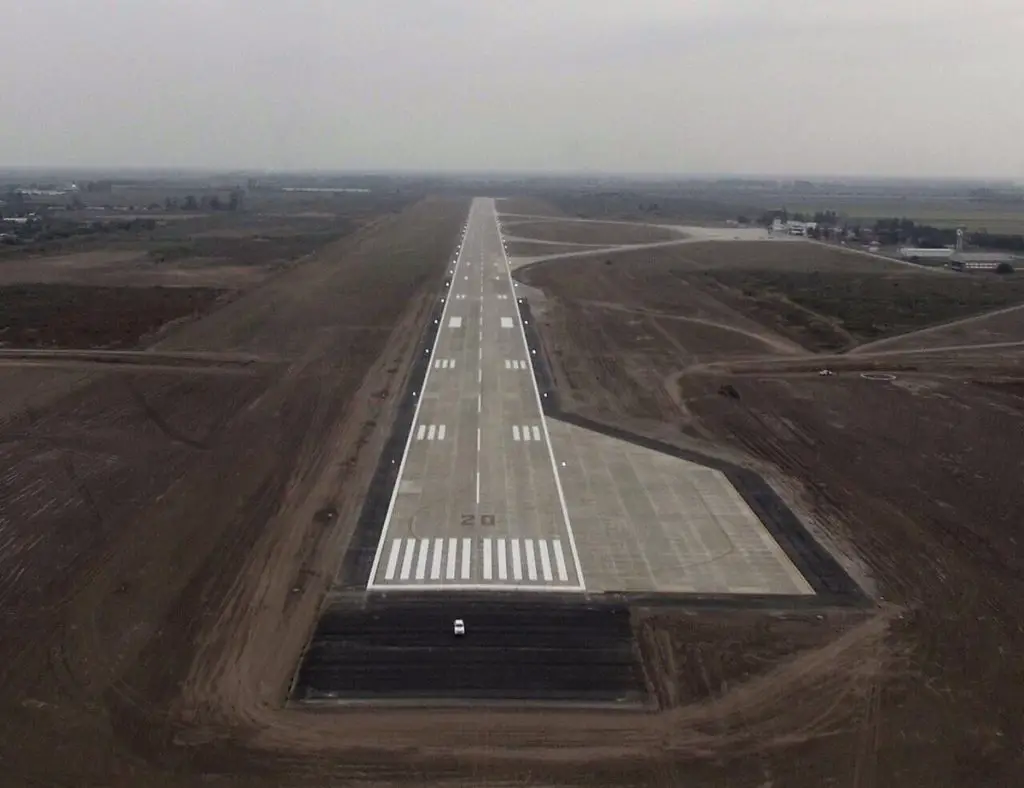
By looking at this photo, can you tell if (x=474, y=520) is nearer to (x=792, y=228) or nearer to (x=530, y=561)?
(x=530, y=561)

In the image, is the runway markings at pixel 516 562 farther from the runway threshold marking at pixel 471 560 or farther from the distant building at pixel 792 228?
the distant building at pixel 792 228

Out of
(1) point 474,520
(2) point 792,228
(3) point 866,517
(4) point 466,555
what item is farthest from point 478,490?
(2) point 792,228

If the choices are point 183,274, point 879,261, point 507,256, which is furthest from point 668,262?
point 183,274

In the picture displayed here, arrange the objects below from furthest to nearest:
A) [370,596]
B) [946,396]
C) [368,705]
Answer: [946,396], [370,596], [368,705]

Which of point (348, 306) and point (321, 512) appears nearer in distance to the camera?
point (321, 512)

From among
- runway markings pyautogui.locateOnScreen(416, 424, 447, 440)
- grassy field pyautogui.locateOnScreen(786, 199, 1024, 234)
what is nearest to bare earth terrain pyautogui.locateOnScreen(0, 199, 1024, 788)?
runway markings pyautogui.locateOnScreen(416, 424, 447, 440)

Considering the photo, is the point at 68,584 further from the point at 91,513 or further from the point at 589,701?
the point at 589,701

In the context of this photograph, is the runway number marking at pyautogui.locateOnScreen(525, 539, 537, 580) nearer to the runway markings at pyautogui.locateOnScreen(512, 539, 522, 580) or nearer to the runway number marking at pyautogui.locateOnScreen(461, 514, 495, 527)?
the runway markings at pyautogui.locateOnScreen(512, 539, 522, 580)
